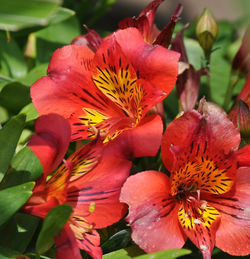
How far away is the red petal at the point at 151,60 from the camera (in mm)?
667

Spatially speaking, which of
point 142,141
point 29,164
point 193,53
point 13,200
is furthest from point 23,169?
point 193,53

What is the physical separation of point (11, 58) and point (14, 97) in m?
0.23

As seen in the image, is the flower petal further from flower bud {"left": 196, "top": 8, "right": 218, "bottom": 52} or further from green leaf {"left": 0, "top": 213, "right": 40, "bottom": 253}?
flower bud {"left": 196, "top": 8, "right": 218, "bottom": 52}

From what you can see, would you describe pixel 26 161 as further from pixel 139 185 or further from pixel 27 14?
A: pixel 27 14

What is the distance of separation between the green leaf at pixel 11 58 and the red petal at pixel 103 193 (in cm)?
55

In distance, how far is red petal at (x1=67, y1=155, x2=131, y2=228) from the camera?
0.63 metres

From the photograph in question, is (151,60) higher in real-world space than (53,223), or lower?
higher

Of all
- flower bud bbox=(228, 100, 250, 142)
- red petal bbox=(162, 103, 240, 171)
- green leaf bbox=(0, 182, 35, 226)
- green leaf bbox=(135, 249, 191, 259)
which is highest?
red petal bbox=(162, 103, 240, 171)

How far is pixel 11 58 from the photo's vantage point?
110 centimetres

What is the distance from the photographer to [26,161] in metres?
0.70

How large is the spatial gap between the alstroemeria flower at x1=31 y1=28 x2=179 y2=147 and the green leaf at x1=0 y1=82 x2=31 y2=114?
6.2 inches

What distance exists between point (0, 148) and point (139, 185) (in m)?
0.23

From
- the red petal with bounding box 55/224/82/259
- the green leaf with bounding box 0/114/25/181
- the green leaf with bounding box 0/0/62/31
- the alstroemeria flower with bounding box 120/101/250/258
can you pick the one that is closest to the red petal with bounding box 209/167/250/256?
the alstroemeria flower with bounding box 120/101/250/258

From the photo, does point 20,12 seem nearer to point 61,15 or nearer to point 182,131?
point 182,131
